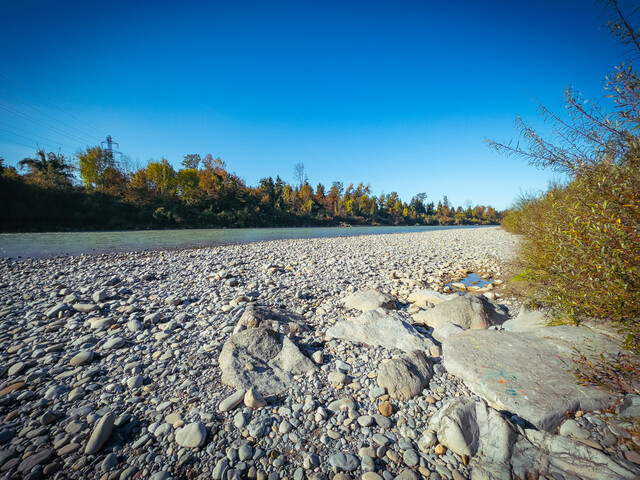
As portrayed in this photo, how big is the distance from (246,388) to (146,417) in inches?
36.1

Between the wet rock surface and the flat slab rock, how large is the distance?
7 centimetres

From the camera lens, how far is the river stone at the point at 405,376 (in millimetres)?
2443

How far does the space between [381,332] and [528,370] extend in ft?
5.50

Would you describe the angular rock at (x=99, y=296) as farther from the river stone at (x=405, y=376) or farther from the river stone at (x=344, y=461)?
the river stone at (x=405, y=376)

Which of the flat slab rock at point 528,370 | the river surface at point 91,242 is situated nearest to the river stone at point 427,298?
the flat slab rock at point 528,370

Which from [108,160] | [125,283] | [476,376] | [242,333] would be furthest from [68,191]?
[476,376]

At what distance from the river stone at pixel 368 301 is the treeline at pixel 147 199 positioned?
36.3 meters

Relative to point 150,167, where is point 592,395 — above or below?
below

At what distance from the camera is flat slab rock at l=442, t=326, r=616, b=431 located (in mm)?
2074

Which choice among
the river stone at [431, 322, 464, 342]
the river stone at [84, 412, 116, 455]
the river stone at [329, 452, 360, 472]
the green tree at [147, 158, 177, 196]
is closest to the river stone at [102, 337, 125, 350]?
the river stone at [84, 412, 116, 455]

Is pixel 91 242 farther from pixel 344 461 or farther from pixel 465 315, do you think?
pixel 465 315

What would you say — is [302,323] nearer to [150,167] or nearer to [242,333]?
[242,333]

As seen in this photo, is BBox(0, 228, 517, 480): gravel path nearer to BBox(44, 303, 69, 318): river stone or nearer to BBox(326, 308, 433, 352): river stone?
BBox(44, 303, 69, 318): river stone

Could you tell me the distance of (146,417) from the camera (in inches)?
87.0
